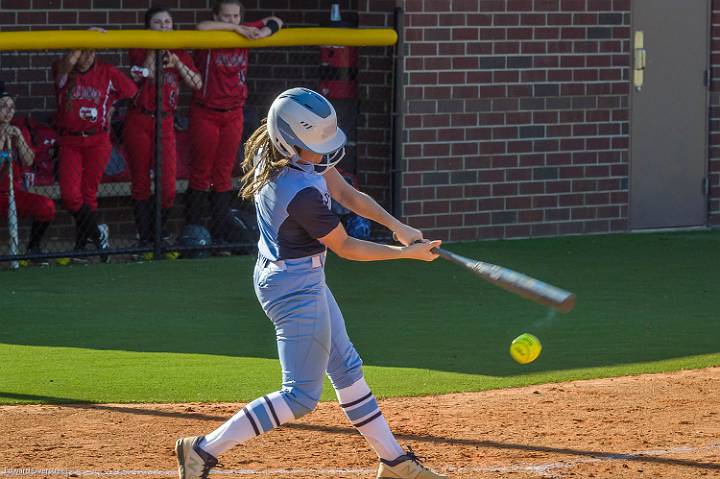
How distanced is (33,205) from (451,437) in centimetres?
636

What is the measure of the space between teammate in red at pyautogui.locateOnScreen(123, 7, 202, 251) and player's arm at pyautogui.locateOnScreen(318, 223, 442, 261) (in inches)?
286

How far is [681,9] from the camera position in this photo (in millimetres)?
15594

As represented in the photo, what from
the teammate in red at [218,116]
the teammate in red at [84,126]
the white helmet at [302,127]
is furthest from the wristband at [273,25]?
the white helmet at [302,127]

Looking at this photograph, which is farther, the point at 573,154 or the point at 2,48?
the point at 573,154

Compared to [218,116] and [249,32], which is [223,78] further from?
[249,32]

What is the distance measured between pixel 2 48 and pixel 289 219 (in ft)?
21.8

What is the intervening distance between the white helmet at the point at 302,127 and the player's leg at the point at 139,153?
7.27 meters

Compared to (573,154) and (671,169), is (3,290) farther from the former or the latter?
(671,169)

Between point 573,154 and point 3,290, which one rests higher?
point 573,154

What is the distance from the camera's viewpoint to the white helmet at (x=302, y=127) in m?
5.88

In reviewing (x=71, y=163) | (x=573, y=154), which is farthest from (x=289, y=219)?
(x=573, y=154)

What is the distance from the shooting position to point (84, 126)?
12586mm

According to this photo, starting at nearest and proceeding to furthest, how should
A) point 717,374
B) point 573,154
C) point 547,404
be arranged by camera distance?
point 547,404
point 717,374
point 573,154

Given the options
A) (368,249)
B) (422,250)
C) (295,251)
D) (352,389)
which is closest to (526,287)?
(422,250)
